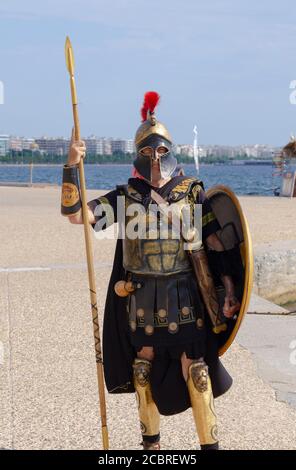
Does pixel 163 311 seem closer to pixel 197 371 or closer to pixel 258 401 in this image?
pixel 197 371

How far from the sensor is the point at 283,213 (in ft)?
60.8

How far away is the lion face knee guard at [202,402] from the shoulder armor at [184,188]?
840 millimetres

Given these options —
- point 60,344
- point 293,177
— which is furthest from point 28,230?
point 293,177

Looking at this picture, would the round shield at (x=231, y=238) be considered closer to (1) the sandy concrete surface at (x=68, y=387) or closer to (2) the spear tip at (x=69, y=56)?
(1) the sandy concrete surface at (x=68, y=387)

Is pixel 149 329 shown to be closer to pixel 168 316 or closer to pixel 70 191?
pixel 168 316

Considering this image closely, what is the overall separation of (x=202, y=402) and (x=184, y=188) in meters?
1.07

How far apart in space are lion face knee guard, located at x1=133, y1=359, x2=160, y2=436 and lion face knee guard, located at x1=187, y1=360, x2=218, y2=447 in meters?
0.23

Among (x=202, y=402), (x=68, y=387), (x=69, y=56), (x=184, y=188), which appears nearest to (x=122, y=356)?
(x=202, y=402)

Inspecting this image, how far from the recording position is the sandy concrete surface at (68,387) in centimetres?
494

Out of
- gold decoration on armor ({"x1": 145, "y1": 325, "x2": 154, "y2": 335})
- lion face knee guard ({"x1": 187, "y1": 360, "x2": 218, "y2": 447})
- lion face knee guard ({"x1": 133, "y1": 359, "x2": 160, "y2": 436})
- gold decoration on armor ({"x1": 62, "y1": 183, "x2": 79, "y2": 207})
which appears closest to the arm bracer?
gold decoration on armor ({"x1": 62, "y1": 183, "x2": 79, "y2": 207})

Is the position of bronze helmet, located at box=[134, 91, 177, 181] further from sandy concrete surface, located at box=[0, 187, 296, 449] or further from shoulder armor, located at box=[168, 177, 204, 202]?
sandy concrete surface, located at box=[0, 187, 296, 449]

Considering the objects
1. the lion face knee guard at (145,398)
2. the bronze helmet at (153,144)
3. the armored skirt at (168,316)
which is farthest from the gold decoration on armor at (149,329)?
the bronze helmet at (153,144)
